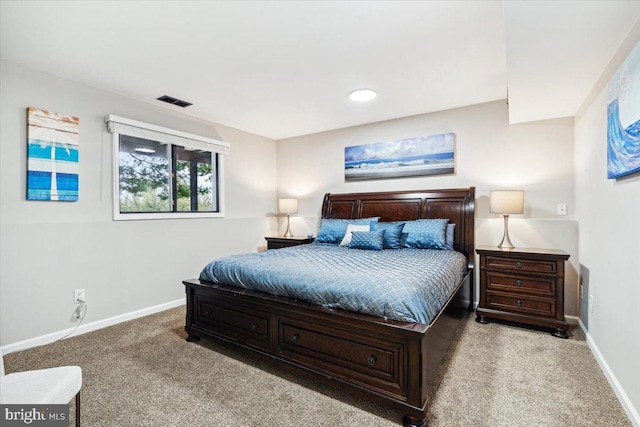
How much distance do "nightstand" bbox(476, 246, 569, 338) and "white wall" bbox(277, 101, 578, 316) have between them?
1.37 ft

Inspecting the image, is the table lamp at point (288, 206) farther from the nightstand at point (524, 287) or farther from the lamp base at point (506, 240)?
the lamp base at point (506, 240)

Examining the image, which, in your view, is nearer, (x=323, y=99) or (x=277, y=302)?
(x=277, y=302)

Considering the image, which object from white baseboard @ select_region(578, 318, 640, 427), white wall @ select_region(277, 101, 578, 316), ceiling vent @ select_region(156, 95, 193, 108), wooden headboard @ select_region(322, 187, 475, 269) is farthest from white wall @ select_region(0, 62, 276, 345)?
white baseboard @ select_region(578, 318, 640, 427)

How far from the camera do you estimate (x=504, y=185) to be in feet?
11.6

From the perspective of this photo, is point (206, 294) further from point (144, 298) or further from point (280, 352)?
point (144, 298)

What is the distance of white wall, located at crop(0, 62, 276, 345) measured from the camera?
102 inches

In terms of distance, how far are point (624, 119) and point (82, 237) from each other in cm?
423

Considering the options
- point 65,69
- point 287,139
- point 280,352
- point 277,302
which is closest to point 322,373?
point 280,352

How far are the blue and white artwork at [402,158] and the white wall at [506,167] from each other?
3.2 inches

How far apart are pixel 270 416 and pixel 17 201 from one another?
2.72m

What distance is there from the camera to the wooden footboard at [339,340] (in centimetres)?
166

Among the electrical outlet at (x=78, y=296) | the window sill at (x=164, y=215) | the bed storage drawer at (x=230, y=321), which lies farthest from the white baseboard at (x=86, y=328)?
the bed storage drawer at (x=230, y=321)

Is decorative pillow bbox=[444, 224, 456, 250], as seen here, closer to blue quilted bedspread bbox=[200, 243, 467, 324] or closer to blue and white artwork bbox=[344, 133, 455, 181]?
blue quilted bedspread bbox=[200, 243, 467, 324]

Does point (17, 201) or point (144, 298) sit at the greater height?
point (17, 201)
